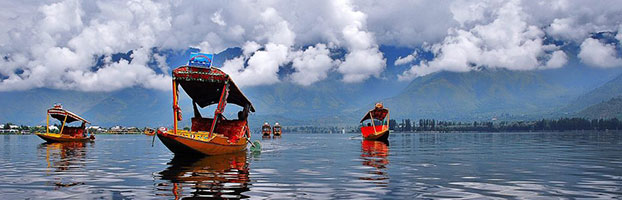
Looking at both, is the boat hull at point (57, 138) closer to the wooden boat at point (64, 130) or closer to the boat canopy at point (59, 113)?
the wooden boat at point (64, 130)

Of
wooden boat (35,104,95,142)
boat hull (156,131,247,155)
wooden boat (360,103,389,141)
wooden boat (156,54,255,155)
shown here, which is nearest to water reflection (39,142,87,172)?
boat hull (156,131,247,155)

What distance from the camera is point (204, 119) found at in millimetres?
44312

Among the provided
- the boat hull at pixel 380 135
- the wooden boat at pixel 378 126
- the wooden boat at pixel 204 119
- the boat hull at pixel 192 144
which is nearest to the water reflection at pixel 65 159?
the boat hull at pixel 192 144

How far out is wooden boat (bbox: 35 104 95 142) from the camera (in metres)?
78.2

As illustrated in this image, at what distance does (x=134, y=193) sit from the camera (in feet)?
56.7

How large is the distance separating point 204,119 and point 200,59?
10.0m

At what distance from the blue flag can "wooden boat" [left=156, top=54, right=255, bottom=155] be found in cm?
7

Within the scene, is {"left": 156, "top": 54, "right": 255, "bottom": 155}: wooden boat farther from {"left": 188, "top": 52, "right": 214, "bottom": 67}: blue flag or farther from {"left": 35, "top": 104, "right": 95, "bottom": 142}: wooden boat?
{"left": 35, "top": 104, "right": 95, "bottom": 142}: wooden boat

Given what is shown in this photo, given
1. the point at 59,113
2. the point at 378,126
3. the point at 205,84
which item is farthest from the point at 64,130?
the point at 205,84

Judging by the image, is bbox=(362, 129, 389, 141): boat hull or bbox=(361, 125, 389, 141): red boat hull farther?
bbox=(361, 125, 389, 141): red boat hull

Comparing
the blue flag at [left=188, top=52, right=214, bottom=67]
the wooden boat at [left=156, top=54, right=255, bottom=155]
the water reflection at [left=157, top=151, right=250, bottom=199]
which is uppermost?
the blue flag at [left=188, top=52, right=214, bottom=67]

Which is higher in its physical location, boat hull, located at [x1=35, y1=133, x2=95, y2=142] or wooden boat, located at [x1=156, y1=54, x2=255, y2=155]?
wooden boat, located at [x1=156, y1=54, x2=255, y2=155]

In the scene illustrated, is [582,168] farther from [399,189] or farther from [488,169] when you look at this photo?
[399,189]

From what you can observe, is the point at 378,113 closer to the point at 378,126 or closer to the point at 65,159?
the point at 378,126
